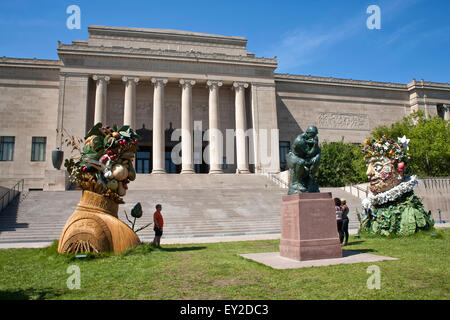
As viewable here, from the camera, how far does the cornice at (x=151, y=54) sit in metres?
33.0

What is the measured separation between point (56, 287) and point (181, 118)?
31.8 m

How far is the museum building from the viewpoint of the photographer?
1312 inches

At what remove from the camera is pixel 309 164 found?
352 inches

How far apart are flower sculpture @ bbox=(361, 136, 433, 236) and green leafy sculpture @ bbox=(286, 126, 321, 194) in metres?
5.64

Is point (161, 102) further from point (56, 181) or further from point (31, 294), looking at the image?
point (31, 294)

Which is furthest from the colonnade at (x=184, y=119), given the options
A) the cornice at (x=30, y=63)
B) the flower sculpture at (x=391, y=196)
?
the flower sculpture at (x=391, y=196)

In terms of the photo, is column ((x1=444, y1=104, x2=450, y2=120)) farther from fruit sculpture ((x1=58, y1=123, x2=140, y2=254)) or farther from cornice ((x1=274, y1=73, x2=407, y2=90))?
fruit sculpture ((x1=58, y1=123, x2=140, y2=254))

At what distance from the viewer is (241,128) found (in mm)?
35875

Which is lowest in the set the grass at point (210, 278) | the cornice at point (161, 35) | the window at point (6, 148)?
the grass at point (210, 278)

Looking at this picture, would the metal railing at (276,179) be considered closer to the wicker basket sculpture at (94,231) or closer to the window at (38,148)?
the wicker basket sculpture at (94,231)

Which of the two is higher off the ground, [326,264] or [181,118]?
[181,118]

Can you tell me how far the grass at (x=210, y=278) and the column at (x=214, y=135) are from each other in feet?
81.6

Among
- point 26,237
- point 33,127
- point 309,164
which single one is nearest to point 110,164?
point 309,164

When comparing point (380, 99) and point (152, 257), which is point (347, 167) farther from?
point (152, 257)
